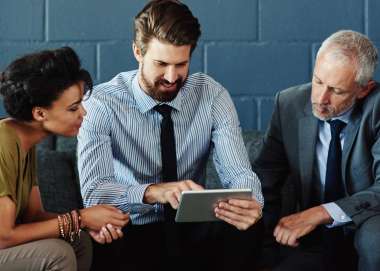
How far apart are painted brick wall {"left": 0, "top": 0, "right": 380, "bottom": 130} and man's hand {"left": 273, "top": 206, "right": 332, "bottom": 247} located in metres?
0.74

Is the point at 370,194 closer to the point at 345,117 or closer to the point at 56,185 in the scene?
the point at 345,117

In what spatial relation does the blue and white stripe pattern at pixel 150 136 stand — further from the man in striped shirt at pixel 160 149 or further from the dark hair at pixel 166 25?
the dark hair at pixel 166 25

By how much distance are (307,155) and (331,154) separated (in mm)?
74

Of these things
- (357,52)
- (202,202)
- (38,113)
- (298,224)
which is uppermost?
(357,52)

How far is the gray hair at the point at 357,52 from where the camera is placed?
7.50ft

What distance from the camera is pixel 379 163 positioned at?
2.26m

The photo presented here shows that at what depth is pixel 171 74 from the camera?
2199 millimetres

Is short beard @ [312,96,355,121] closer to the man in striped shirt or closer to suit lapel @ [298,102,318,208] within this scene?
suit lapel @ [298,102,318,208]

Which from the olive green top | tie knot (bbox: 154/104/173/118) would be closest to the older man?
tie knot (bbox: 154/104/173/118)

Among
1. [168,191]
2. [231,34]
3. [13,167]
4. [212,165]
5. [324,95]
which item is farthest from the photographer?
[231,34]

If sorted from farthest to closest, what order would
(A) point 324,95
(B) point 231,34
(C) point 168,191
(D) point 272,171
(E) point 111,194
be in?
(B) point 231,34, (D) point 272,171, (A) point 324,95, (E) point 111,194, (C) point 168,191

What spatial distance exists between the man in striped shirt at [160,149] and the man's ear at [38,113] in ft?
0.84

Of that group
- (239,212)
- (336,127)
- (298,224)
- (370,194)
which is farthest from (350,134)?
(239,212)

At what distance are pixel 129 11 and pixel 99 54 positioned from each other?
183 mm
